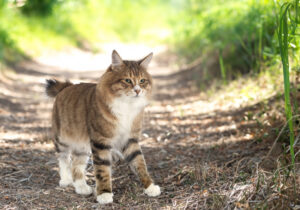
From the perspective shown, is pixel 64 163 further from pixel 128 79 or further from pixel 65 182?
pixel 128 79

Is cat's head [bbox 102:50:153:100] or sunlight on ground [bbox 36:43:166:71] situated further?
sunlight on ground [bbox 36:43:166:71]

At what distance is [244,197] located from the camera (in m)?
2.50

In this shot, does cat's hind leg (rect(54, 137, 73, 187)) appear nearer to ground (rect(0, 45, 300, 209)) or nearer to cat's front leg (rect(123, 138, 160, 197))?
ground (rect(0, 45, 300, 209))

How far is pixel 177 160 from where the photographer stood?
3.97 m

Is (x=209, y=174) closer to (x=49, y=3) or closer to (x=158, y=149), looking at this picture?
(x=158, y=149)

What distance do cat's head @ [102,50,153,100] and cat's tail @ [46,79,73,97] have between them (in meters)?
0.79

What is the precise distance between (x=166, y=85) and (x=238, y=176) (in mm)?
5618

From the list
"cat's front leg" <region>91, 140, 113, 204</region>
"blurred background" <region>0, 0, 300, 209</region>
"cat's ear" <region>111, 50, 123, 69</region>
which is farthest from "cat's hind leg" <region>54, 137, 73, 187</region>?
"cat's ear" <region>111, 50, 123, 69</region>

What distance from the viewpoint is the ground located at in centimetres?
269

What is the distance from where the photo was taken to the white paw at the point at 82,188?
3.33 meters

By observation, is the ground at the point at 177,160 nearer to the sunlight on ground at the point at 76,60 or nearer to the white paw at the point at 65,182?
the white paw at the point at 65,182

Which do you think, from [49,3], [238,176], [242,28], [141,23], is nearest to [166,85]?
[242,28]

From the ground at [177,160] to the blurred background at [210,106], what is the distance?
0.01 meters

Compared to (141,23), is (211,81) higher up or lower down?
lower down
